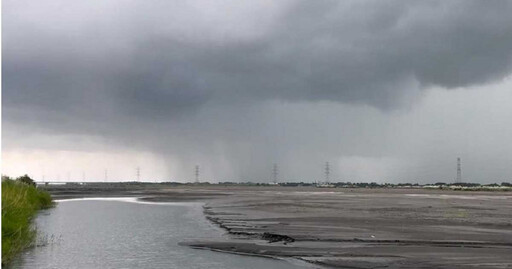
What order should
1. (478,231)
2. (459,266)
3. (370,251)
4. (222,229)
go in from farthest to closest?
(222,229), (478,231), (370,251), (459,266)

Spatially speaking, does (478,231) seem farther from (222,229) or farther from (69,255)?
(69,255)

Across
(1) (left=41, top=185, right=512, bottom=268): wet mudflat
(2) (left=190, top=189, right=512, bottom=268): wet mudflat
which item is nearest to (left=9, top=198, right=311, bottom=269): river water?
(1) (left=41, top=185, right=512, bottom=268): wet mudflat

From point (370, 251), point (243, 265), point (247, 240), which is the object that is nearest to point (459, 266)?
point (370, 251)

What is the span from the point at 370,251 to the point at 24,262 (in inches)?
541

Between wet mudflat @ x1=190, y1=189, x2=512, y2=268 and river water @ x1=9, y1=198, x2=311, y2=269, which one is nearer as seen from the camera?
wet mudflat @ x1=190, y1=189, x2=512, y2=268

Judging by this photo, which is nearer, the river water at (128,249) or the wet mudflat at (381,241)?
the wet mudflat at (381,241)

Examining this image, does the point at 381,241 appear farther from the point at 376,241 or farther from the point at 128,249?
the point at 128,249

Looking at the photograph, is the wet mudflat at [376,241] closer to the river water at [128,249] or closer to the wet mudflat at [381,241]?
the wet mudflat at [381,241]

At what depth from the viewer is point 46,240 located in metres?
26.5

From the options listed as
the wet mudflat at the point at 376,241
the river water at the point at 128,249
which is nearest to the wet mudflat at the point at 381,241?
the wet mudflat at the point at 376,241

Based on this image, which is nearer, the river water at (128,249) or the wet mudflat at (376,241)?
the wet mudflat at (376,241)

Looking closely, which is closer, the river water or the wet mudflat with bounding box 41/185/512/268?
the wet mudflat with bounding box 41/185/512/268

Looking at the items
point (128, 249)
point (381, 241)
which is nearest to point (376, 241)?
point (381, 241)

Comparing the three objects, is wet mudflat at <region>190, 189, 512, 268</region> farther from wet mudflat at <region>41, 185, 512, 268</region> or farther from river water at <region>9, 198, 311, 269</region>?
river water at <region>9, 198, 311, 269</region>
